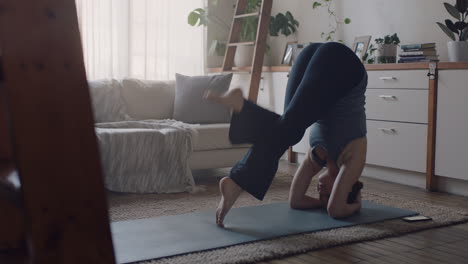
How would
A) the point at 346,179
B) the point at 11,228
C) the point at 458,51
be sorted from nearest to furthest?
the point at 11,228 < the point at 346,179 < the point at 458,51

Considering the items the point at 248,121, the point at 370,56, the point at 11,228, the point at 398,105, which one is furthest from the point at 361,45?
the point at 11,228

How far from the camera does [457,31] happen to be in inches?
130

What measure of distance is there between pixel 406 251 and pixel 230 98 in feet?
2.94

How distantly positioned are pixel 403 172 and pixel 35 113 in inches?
132

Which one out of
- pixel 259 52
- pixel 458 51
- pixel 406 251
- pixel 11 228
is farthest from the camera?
pixel 259 52

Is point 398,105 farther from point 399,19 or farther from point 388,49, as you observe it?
point 399,19

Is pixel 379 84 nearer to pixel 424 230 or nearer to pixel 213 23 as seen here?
pixel 424 230

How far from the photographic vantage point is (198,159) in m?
3.43

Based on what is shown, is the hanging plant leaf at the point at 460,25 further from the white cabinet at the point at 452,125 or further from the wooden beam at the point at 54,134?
the wooden beam at the point at 54,134

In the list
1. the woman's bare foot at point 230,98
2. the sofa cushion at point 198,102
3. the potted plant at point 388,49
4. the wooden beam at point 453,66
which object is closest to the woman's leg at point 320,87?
the woman's bare foot at point 230,98

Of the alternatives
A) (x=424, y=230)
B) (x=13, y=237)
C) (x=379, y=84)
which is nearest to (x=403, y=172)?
(x=379, y=84)

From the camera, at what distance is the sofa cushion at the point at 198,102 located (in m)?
3.87

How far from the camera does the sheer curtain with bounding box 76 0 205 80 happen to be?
4.52 metres

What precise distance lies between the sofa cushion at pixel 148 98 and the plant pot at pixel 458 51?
1977 mm
